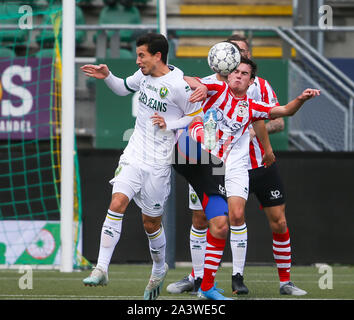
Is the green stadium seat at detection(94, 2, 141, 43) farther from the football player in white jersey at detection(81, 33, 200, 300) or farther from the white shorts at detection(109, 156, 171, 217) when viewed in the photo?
the white shorts at detection(109, 156, 171, 217)

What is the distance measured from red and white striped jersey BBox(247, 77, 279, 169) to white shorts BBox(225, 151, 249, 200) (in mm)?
276

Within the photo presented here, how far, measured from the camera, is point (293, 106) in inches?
271

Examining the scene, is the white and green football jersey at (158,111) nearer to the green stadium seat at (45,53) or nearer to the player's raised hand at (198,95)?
the player's raised hand at (198,95)

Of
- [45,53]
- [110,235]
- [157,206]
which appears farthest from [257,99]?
[45,53]

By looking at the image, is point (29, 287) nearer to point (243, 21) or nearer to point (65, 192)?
point (65, 192)

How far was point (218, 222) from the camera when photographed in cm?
687

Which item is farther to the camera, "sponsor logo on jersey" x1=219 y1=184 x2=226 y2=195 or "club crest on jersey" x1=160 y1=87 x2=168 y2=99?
"sponsor logo on jersey" x1=219 y1=184 x2=226 y2=195

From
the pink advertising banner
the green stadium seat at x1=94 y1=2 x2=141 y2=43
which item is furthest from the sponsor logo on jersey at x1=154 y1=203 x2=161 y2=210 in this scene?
the green stadium seat at x1=94 y1=2 x2=141 y2=43

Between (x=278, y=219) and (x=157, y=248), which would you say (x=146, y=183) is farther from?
(x=278, y=219)

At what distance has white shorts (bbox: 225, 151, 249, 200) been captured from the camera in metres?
7.64

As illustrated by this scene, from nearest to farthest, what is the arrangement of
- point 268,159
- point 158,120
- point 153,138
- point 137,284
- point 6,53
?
point 158,120 → point 153,138 → point 268,159 → point 137,284 → point 6,53

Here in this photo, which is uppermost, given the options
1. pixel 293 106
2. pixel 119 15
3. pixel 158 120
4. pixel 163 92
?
pixel 119 15

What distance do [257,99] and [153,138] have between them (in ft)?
4.92
